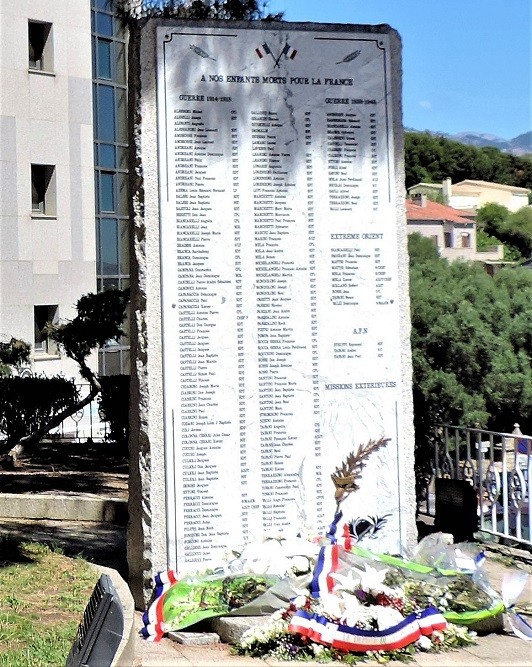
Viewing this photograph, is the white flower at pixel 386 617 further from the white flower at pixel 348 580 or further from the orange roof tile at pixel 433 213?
the orange roof tile at pixel 433 213

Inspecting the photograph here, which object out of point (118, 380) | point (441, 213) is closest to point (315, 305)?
point (118, 380)

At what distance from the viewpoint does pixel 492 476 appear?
A: 7.02 metres

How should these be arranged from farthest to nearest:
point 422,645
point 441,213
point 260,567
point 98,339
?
point 441,213 → point 98,339 → point 260,567 → point 422,645

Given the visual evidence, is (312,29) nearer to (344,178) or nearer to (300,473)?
(344,178)

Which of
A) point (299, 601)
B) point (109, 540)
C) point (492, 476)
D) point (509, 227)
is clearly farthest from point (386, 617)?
point (509, 227)

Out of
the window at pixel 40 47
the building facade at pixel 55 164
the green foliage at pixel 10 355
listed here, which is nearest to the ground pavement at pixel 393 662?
the green foliage at pixel 10 355

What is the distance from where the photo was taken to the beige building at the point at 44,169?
2283cm

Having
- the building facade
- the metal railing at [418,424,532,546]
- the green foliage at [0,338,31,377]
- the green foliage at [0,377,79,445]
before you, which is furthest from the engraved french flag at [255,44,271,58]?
the building facade

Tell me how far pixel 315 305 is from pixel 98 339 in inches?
210

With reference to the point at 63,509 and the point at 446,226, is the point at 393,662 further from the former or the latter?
the point at 446,226

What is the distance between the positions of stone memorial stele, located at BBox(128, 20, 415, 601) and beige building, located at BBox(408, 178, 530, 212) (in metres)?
76.7

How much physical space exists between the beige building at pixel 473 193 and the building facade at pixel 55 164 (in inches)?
2311

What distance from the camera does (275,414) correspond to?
5.40 metres

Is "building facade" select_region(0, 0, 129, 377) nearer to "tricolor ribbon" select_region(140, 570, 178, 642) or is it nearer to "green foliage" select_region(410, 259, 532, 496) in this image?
"green foliage" select_region(410, 259, 532, 496)
